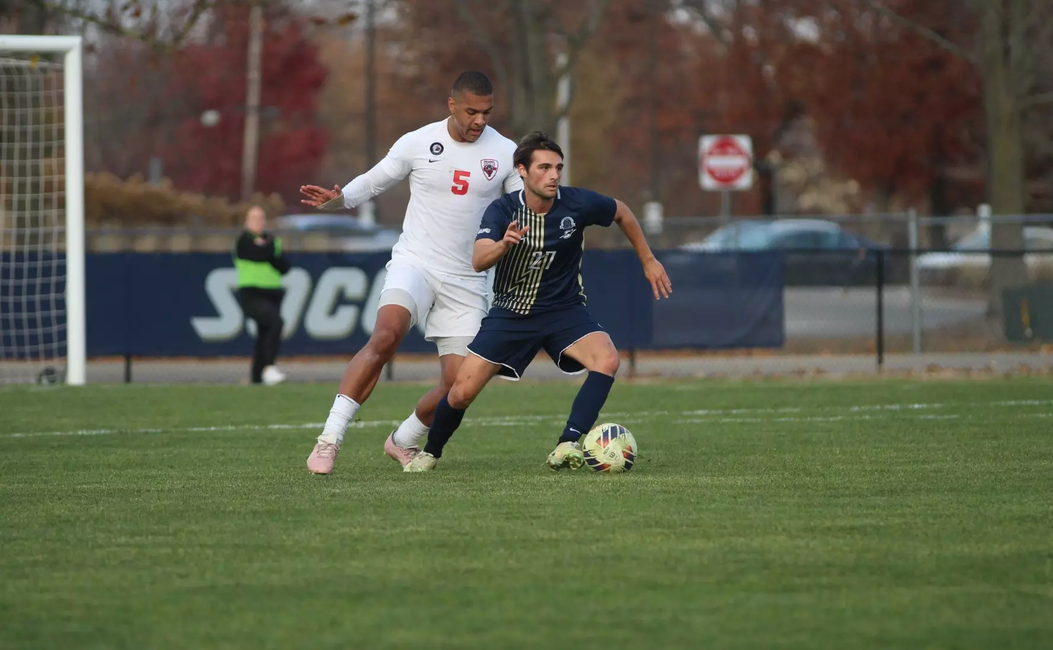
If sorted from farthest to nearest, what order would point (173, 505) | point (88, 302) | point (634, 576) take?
point (88, 302), point (173, 505), point (634, 576)

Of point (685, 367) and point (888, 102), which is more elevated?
point (888, 102)

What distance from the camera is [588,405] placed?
27.7ft

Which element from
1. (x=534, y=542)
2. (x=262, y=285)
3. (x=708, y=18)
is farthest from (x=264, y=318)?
(x=708, y=18)

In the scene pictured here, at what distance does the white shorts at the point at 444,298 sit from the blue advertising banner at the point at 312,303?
932 centimetres

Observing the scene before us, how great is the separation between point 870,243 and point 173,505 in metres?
27.1

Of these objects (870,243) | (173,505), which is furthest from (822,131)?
(173,505)

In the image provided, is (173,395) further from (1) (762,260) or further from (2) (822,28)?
(2) (822,28)

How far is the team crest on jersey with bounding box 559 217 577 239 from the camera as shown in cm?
826

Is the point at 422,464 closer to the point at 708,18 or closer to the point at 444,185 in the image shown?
the point at 444,185

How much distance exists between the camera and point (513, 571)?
5.52 m

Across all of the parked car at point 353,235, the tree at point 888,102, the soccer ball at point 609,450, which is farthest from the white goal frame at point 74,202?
the tree at point 888,102

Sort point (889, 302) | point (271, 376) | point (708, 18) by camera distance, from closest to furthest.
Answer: point (271, 376)
point (889, 302)
point (708, 18)

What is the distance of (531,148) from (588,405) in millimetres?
1443

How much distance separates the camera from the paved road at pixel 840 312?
63.2 feet
